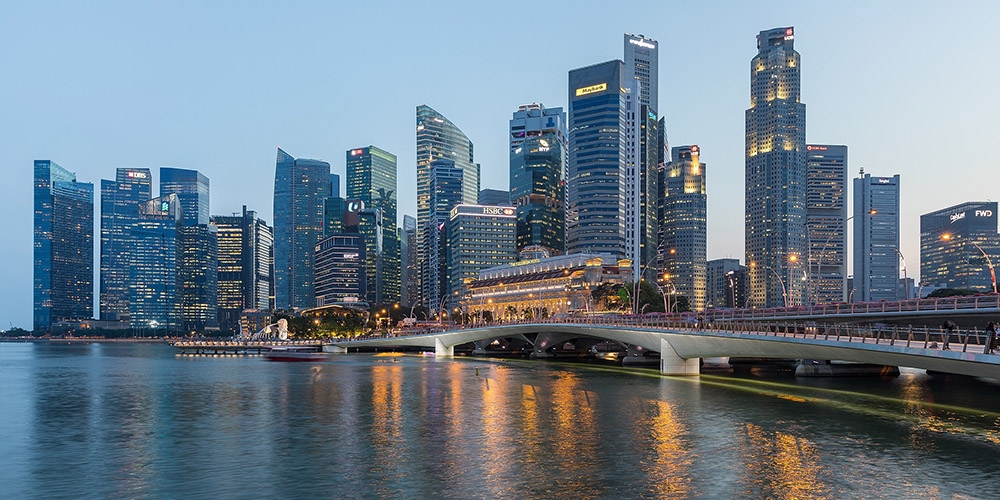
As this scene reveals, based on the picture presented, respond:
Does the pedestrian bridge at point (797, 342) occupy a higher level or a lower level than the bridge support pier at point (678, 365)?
higher

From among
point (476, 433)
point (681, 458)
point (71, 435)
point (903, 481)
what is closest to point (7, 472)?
point (71, 435)

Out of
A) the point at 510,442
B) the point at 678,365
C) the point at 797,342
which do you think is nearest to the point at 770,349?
the point at 797,342

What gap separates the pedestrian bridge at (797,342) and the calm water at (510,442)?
14.0 feet

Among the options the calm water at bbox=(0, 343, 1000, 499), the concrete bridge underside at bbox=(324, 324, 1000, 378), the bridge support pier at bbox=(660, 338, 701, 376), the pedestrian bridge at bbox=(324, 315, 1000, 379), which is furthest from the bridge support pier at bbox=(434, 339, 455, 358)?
the calm water at bbox=(0, 343, 1000, 499)

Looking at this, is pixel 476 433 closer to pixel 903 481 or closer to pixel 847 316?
pixel 903 481

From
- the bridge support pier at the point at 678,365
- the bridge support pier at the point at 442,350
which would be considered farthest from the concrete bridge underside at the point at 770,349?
the bridge support pier at the point at 442,350

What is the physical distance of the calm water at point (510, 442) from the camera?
34.6 metres

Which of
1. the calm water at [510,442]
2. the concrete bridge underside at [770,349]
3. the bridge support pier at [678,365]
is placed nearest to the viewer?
the calm water at [510,442]

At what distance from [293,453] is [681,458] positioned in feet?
70.5

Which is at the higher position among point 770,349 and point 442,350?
point 770,349

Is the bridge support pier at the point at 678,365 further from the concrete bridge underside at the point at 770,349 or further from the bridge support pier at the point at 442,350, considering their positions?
the bridge support pier at the point at 442,350

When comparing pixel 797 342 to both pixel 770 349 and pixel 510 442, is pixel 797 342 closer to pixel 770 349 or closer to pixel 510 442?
pixel 770 349

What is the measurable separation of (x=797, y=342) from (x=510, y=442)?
1156 inches

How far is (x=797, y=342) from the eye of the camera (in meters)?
63.0
